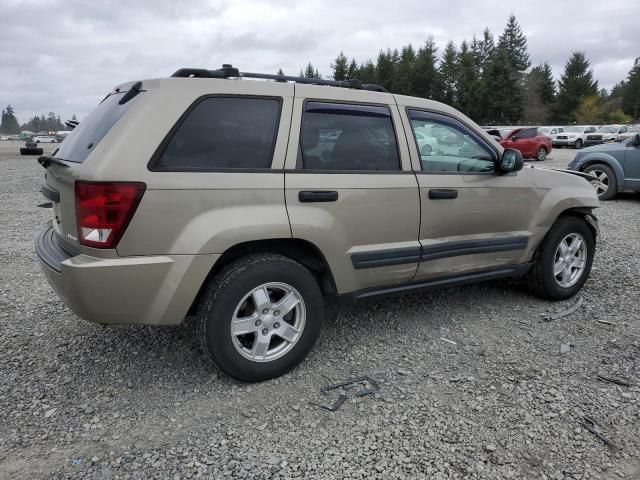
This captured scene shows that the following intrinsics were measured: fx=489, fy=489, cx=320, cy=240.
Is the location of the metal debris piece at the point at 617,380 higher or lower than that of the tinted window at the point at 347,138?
lower

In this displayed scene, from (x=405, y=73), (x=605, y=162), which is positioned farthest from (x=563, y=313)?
(x=405, y=73)

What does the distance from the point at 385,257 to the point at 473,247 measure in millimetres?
863

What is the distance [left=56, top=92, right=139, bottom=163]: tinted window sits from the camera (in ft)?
9.06

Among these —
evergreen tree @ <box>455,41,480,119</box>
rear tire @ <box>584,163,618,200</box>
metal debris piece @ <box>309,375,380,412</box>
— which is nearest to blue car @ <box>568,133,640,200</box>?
rear tire @ <box>584,163,618,200</box>

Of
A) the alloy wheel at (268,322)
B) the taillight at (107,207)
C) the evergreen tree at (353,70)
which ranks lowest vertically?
the alloy wheel at (268,322)

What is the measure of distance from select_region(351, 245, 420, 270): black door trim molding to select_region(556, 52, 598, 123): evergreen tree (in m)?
62.2

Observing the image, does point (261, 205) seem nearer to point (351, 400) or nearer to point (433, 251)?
point (351, 400)

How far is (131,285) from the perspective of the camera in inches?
102

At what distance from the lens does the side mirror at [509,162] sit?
3766mm

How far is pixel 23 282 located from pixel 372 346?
355 cm

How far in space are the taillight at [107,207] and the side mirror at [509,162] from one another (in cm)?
267

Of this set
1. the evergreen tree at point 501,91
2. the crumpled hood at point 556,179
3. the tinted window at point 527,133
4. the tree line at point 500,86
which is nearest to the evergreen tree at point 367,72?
the tree line at point 500,86

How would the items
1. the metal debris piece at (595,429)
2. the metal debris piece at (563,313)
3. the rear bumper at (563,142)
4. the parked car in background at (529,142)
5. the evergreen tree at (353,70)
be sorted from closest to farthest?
the metal debris piece at (595,429)
the metal debris piece at (563,313)
the parked car in background at (529,142)
the rear bumper at (563,142)
the evergreen tree at (353,70)

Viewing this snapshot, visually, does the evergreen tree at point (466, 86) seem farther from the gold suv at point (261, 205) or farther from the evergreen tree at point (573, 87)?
the gold suv at point (261, 205)
